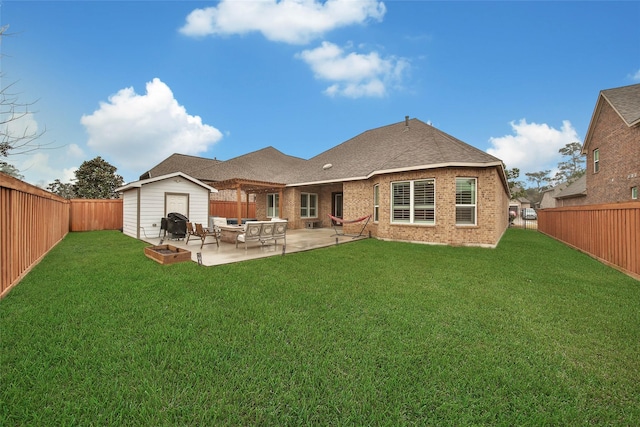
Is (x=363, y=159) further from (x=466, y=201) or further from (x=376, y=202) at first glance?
(x=466, y=201)

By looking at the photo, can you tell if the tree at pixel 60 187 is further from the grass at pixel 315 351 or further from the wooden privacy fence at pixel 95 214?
the grass at pixel 315 351

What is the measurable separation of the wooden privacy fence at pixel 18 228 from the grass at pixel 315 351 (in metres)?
0.47

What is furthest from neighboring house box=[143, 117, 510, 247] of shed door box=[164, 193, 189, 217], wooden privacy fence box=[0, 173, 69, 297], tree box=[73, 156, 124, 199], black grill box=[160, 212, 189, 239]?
tree box=[73, 156, 124, 199]

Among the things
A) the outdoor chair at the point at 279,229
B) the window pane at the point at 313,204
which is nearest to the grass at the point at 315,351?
the outdoor chair at the point at 279,229

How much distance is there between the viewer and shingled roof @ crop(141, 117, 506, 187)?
34.3 ft

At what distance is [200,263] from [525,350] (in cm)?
618

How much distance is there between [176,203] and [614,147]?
24.6m

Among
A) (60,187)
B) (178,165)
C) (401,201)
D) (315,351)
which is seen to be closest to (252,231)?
(315,351)

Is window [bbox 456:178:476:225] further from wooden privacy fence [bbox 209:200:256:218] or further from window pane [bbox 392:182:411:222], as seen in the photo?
wooden privacy fence [bbox 209:200:256:218]

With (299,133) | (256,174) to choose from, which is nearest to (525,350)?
(256,174)

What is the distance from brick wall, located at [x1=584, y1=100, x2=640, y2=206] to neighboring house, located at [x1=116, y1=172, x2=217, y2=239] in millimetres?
22277

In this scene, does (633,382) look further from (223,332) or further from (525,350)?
(223,332)

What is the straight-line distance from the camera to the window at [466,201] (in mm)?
9927

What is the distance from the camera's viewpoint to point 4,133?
4.99 metres
